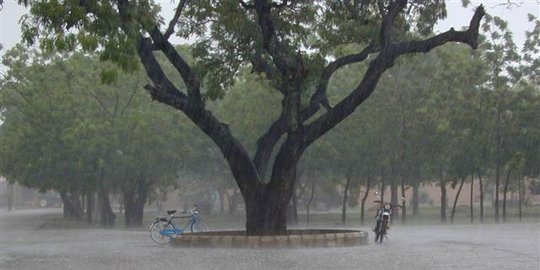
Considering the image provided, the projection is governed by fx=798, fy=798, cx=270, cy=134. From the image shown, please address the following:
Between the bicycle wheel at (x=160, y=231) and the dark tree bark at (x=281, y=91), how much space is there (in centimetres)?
233

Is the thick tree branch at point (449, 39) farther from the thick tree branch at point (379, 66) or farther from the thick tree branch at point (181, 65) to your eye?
the thick tree branch at point (181, 65)

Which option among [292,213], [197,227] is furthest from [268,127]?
[197,227]

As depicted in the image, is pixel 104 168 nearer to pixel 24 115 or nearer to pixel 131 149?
pixel 131 149

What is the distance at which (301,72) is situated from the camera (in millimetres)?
18281

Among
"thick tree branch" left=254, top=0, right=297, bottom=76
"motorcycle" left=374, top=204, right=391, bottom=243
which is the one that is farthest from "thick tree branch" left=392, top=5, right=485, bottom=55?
"motorcycle" left=374, top=204, right=391, bottom=243

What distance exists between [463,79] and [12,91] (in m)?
21.8

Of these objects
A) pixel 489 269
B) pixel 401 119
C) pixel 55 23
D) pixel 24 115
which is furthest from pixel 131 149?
pixel 489 269

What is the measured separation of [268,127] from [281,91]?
18.8 meters

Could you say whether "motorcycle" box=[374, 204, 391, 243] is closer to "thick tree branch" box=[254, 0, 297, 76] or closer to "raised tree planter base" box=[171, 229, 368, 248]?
"raised tree planter base" box=[171, 229, 368, 248]

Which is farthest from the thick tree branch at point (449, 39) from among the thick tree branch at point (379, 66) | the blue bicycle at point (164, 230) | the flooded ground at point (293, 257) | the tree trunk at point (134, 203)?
the tree trunk at point (134, 203)

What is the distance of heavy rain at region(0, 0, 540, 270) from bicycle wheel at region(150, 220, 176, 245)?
87 millimetres

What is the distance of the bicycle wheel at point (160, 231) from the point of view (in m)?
20.7

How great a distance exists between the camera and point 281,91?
63.8ft

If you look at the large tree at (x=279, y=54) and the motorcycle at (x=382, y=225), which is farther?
the motorcycle at (x=382, y=225)
